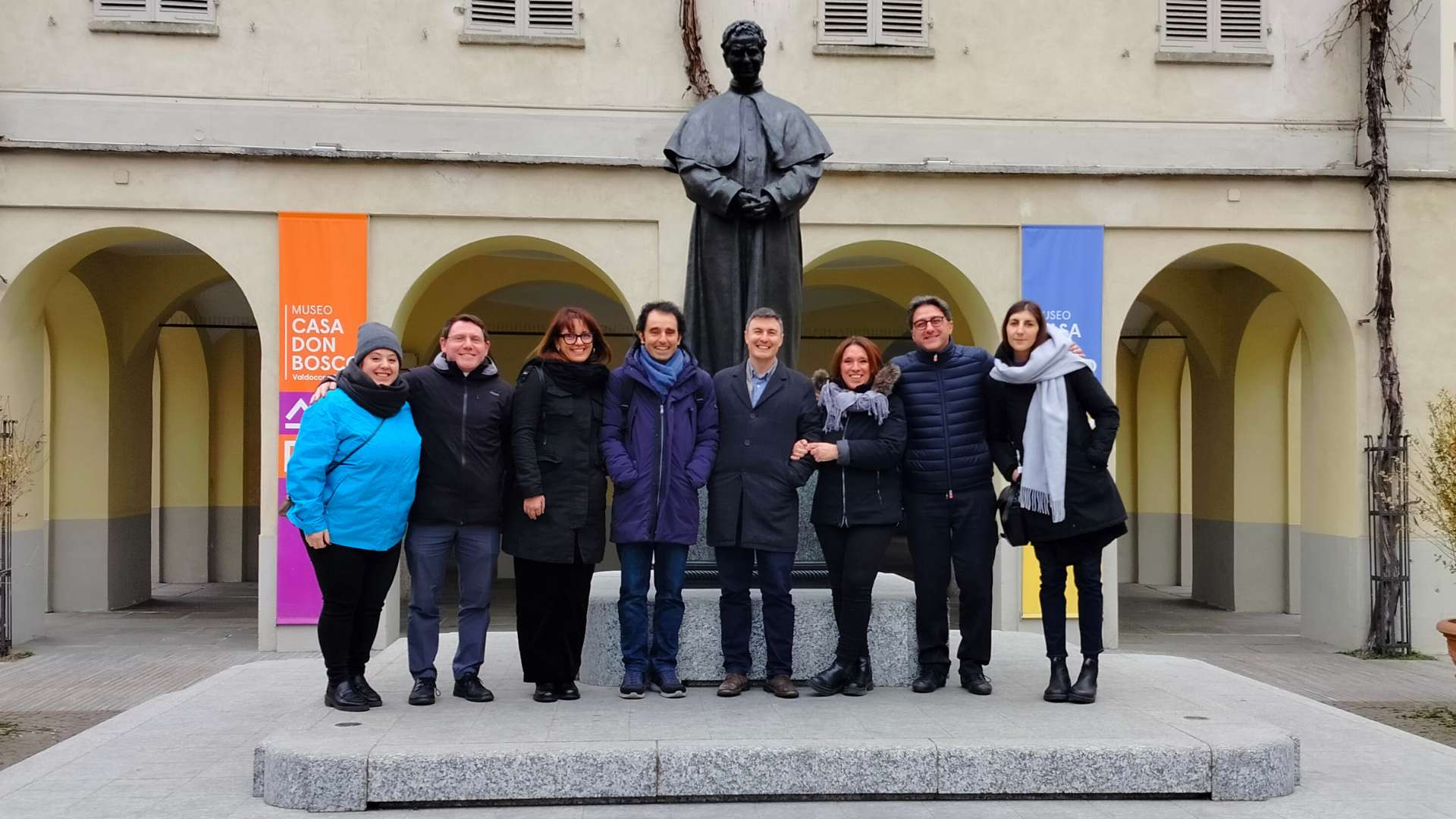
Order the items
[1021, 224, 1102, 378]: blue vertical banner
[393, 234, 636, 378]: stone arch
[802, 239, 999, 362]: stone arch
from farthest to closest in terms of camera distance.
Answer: [802, 239, 999, 362]: stone arch → [393, 234, 636, 378]: stone arch → [1021, 224, 1102, 378]: blue vertical banner

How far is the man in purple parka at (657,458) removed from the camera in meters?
5.97

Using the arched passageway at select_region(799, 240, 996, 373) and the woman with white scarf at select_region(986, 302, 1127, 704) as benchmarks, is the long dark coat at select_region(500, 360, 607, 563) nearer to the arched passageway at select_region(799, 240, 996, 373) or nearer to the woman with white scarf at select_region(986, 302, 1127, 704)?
the woman with white scarf at select_region(986, 302, 1127, 704)

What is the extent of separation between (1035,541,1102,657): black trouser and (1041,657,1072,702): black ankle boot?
0.14ft

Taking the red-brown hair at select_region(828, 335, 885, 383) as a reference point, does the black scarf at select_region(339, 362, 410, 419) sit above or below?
below

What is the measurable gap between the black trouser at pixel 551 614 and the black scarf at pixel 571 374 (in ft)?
2.45

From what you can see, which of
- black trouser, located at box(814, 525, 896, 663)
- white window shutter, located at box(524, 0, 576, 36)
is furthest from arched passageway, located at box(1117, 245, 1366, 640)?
black trouser, located at box(814, 525, 896, 663)

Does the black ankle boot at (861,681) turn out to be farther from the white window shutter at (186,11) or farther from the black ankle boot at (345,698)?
the white window shutter at (186,11)

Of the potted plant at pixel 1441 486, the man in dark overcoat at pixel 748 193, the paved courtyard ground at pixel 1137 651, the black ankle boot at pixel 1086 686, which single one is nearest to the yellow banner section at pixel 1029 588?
the paved courtyard ground at pixel 1137 651

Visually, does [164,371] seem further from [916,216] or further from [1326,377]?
[1326,377]

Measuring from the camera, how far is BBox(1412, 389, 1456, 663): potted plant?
10.3 meters

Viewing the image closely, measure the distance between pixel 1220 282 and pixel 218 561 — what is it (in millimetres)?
14782

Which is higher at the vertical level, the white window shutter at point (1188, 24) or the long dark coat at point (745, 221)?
the white window shutter at point (1188, 24)

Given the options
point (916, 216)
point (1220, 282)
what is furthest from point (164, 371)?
point (1220, 282)

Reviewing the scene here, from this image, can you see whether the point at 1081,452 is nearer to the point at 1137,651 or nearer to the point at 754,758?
the point at 754,758
